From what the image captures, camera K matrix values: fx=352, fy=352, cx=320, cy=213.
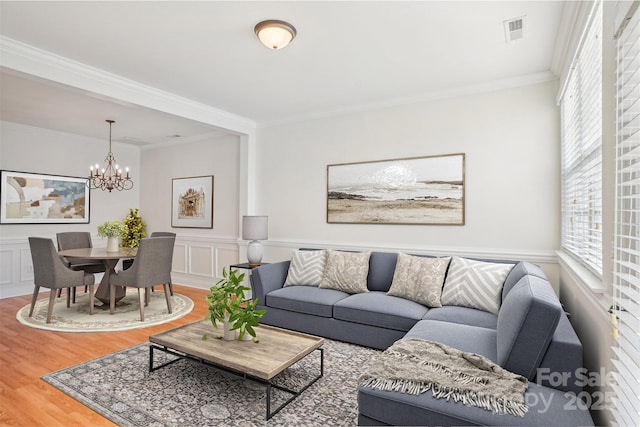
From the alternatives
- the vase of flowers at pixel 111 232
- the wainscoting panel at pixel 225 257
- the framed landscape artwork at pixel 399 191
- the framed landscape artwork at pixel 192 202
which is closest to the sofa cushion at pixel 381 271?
the framed landscape artwork at pixel 399 191

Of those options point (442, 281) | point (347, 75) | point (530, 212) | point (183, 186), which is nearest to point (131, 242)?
point (183, 186)

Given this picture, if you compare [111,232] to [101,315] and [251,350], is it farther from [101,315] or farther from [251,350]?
[251,350]

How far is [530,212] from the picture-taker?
3.46 metres

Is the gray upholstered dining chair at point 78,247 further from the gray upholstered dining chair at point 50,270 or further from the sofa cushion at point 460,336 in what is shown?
the sofa cushion at point 460,336

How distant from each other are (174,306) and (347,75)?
3643 mm

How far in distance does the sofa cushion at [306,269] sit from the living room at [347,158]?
0.54 m

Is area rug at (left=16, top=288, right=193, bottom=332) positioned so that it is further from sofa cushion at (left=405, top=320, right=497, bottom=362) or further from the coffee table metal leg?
sofa cushion at (left=405, top=320, right=497, bottom=362)

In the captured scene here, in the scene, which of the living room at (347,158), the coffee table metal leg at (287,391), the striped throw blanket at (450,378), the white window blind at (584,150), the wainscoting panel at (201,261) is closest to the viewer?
the striped throw blanket at (450,378)

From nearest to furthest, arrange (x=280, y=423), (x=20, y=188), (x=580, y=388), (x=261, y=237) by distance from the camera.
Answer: (x=580, y=388), (x=280, y=423), (x=261, y=237), (x=20, y=188)

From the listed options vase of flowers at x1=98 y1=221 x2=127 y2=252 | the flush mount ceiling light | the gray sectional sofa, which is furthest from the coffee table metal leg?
vase of flowers at x1=98 y1=221 x2=127 y2=252

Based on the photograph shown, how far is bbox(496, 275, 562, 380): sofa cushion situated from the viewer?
168 centimetres

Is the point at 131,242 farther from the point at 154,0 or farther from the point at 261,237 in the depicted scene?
the point at 154,0

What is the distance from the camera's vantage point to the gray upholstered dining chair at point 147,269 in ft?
13.3

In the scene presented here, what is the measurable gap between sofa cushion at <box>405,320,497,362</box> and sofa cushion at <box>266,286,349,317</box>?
1020 millimetres
